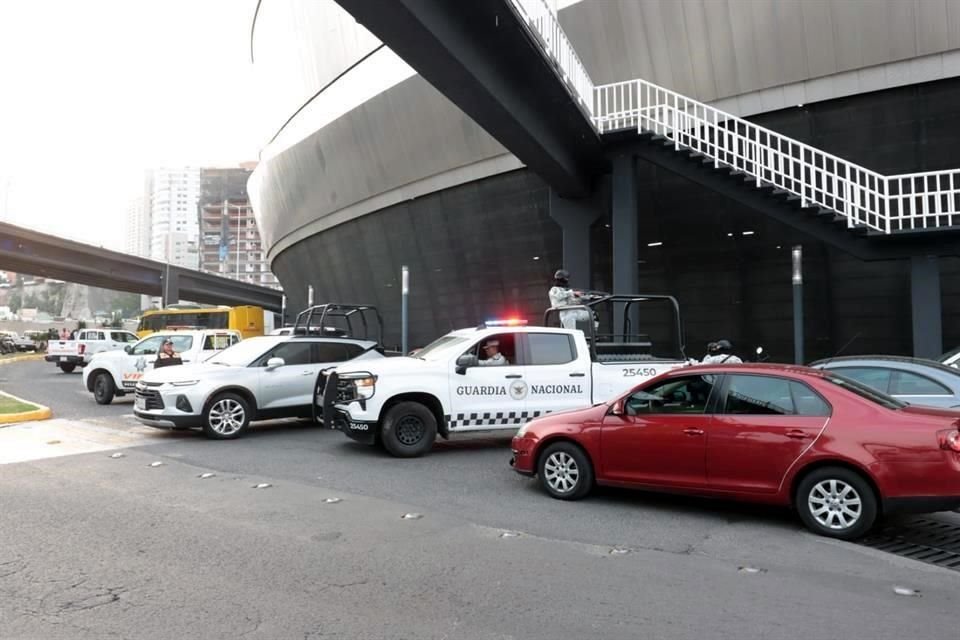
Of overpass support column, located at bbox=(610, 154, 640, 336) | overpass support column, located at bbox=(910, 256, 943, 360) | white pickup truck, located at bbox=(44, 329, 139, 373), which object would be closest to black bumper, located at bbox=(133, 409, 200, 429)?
overpass support column, located at bbox=(610, 154, 640, 336)

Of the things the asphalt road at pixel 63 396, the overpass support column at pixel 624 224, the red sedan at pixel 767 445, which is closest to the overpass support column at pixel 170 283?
the asphalt road at pixel 63 396

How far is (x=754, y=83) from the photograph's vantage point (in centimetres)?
1702

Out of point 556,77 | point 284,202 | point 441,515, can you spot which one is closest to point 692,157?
point 556,77

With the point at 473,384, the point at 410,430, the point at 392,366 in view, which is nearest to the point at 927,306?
the point at 473,384

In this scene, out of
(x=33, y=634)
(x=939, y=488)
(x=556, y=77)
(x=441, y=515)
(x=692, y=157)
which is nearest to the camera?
(x=33, y=634)

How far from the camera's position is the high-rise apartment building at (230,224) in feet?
445

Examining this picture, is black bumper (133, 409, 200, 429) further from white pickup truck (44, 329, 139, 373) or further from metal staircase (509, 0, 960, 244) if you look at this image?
white pickup truck (44, 329, 139, 373)

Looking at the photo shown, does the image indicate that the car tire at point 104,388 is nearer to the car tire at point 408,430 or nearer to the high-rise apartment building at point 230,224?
the car tire at point 408,430

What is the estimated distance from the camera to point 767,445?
5840 mm

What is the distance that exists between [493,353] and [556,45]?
8253mm

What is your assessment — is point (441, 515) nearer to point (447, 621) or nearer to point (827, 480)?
point (447, 621)

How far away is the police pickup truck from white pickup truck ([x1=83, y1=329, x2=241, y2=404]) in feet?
24.7

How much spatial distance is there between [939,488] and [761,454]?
1298 mm

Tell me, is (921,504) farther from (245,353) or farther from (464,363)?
(245,353)
